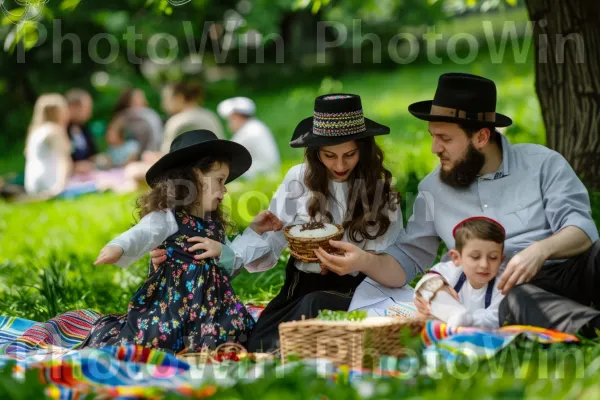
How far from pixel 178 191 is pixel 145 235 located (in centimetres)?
35

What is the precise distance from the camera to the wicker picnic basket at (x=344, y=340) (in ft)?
13.8

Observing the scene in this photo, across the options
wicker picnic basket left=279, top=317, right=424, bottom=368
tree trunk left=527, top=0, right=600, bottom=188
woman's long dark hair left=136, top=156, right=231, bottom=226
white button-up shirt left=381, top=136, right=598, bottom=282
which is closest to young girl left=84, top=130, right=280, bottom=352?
woman's long dark hair left=136, top=156, right=231, bottom=226

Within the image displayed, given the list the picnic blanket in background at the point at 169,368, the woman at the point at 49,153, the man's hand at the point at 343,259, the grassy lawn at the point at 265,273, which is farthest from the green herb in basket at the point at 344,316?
the woman at the point at 49,153

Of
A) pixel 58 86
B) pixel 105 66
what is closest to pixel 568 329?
pixel 58 86

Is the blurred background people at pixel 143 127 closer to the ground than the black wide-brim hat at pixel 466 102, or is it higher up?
higher up

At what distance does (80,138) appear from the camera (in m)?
13.1

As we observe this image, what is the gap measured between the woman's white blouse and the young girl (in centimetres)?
19

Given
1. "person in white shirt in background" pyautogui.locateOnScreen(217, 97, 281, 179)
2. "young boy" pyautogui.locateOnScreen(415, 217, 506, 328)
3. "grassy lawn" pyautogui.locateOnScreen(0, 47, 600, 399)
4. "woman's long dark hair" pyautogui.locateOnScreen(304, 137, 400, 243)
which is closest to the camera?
"grassy lawn" pyautogui.locateOnScreen(0, 47, 600, 399)

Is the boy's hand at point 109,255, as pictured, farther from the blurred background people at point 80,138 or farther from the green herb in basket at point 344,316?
the blurred background people at point 80,138

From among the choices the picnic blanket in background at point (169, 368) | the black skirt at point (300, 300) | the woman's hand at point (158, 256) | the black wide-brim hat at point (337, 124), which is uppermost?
the black wide-brim hat at point (337, 124)

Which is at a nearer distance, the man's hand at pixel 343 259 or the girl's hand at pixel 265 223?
the man's hand at pixel 343 259

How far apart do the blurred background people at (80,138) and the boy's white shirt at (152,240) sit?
8.19m

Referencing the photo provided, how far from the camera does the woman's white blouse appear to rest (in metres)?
5.37

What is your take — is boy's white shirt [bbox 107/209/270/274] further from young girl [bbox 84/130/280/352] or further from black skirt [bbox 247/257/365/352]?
black skirt [bbox 247/257/365/352]
